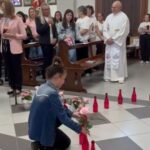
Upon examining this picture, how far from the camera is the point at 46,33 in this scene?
6199 mm

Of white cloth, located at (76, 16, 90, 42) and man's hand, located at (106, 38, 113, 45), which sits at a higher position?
white cloth, located at (76, 16, 90, 42)

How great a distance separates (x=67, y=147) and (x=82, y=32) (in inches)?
160

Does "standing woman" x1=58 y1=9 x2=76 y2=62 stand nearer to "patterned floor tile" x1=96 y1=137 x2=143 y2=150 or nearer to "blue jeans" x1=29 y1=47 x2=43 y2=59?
"blue jeans" x1=29 y1=47 x2=43 y2=59

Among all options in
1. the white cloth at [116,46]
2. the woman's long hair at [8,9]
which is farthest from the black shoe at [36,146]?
the white cloth at [116,46]

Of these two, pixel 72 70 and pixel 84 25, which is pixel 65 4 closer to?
pixel 84 25

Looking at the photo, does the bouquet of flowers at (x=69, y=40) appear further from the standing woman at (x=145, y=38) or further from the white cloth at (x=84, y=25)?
the standing woman at (x=145, y=38)

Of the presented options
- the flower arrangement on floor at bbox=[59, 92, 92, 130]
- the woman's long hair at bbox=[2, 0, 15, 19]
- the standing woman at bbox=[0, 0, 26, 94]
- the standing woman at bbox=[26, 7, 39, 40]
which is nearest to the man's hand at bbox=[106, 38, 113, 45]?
the standing woman at bbox=[26, 7, 39, 40]

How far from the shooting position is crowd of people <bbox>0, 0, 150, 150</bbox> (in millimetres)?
3135

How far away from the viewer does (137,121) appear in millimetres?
4320

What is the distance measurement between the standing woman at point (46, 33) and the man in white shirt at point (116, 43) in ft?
3.67

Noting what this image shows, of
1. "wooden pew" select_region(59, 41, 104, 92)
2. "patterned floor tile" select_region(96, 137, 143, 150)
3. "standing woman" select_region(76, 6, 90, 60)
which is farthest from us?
"standing woman" select_region(76, 6, 90, 60)

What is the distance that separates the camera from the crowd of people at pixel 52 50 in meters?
3.13

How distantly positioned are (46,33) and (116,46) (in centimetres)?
144

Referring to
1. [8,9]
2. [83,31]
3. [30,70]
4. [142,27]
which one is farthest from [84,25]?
[8,9]
